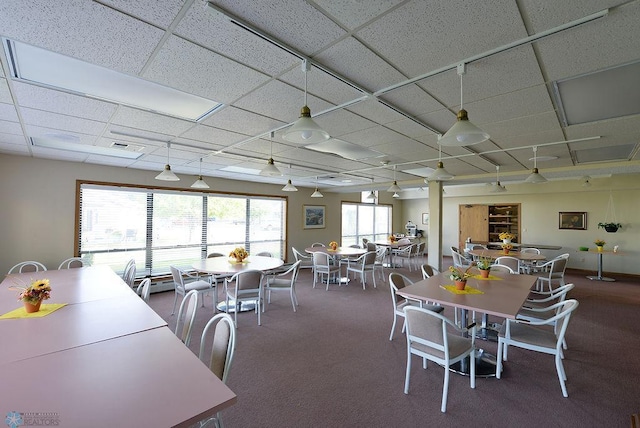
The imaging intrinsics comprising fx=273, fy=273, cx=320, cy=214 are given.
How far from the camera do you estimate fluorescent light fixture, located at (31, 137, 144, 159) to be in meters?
3.65

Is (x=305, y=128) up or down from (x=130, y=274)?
up

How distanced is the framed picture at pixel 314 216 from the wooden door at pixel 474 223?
5.36 metres

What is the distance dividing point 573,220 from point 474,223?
2641 millimetres

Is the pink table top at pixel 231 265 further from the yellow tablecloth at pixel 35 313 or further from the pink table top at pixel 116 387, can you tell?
the pink table top at pixel 116 387

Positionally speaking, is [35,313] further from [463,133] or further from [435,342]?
[463,133]

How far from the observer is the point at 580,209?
25.3ft

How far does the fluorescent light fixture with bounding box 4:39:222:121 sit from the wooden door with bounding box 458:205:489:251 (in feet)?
32.2

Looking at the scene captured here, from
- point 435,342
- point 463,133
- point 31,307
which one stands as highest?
point 463,133

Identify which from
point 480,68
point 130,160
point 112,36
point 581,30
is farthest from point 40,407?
point 130,160

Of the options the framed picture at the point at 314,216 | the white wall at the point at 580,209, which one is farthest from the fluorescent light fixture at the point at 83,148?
the white wall at the point at 580,209

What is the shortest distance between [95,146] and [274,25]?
147 inches

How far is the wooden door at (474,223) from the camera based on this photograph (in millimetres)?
9570

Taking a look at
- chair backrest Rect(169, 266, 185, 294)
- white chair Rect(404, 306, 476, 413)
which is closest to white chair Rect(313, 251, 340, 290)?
chair backrest Rect(169, 266, 185, 294)

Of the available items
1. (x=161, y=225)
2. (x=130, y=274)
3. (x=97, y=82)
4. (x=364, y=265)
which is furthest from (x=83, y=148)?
(x=364, y=265)
